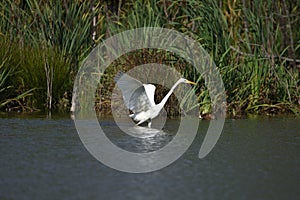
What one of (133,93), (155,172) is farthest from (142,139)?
(155,172)

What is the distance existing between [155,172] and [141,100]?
2.98 m

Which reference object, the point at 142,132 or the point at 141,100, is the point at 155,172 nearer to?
the point at 142,132

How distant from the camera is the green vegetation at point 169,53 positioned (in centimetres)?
1073

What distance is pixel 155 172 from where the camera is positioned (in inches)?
250

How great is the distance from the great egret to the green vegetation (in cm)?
116

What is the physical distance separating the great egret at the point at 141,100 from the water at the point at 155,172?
1.40 feet

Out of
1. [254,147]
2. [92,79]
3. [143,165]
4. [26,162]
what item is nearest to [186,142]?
[254,147]

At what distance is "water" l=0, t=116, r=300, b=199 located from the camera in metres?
5.51

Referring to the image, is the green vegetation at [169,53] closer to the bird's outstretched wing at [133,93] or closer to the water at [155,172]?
the bird's outstretched wing at [133,93]

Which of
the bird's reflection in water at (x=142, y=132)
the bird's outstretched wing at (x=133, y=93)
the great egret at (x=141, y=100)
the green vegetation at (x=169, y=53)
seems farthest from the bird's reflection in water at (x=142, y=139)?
the green vegetation at (x=169, y=53)

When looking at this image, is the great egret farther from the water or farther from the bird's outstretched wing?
the water

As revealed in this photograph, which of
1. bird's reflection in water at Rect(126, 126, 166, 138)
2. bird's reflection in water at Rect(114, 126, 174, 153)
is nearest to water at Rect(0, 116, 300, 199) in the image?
bird's reflection in water at Rect(114, 126, 174, 153)

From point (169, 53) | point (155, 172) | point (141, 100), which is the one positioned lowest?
point (155, 172)

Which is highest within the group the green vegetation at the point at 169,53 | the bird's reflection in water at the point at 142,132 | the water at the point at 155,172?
the green vegetation at the point at 169,53
